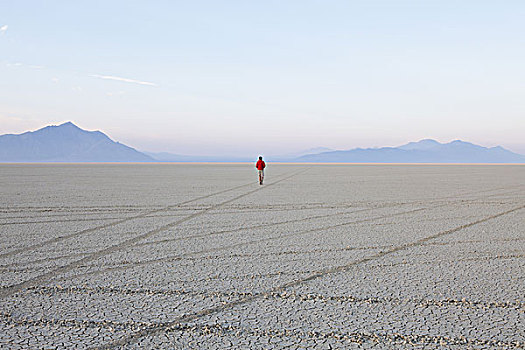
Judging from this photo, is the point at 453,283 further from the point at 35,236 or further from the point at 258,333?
the point at 35,236

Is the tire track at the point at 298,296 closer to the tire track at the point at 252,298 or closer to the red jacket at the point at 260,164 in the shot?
the tire track at the point at 252,298

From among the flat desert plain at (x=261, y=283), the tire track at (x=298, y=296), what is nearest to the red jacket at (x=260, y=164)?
the flat desert plain at (x=261, y=283)

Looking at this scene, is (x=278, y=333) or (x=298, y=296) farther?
(x=298, y=296)

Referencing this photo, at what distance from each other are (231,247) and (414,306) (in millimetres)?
3275

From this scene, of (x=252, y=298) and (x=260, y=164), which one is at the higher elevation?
(x=260, y=164)

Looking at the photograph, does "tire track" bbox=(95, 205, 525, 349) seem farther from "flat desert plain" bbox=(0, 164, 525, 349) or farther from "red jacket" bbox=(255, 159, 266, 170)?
"red jacket" bbox=(255, 159, 266, 170)

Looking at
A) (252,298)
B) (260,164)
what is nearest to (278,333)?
(252,298)

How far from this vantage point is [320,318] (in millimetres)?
3992

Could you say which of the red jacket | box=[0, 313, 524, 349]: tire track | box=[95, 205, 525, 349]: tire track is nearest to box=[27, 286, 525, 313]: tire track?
box=[95, 205, 525, 349]: tire track

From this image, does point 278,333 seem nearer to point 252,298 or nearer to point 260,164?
point 252,298

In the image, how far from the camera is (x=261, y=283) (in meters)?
Result: 5.02

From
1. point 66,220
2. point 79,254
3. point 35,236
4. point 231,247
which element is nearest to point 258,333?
point 231,247

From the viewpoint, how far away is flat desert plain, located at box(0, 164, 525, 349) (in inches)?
143

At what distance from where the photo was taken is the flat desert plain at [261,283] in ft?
12.0
